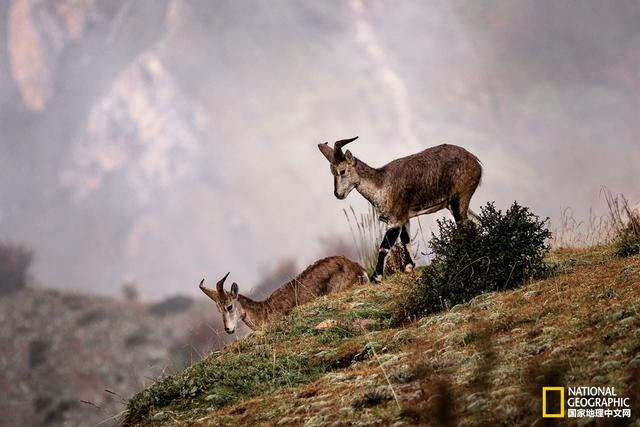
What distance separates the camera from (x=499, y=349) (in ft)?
27.3

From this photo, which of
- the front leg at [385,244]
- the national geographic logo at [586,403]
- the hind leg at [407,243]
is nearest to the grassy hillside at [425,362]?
the national geographic logo at [586,403]

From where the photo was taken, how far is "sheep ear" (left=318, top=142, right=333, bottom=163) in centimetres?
1723

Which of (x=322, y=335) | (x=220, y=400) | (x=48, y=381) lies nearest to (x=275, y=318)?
(x=322, y=335)

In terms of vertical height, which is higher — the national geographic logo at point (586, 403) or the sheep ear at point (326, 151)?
the sheep ear at point (326, 151)

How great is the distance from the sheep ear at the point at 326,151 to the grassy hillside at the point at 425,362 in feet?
13.3

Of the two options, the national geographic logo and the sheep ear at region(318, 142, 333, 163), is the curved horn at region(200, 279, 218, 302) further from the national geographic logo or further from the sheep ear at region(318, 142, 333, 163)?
the national geographic logo

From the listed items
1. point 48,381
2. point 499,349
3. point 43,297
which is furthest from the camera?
point 43,297

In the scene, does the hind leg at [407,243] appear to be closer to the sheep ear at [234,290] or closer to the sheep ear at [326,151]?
the sheep ear at [326,151]

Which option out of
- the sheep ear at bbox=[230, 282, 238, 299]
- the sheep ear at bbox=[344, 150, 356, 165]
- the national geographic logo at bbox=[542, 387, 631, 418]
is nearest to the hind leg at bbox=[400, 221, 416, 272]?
the sheep ear at bbox=[344, 150, 356, 165]

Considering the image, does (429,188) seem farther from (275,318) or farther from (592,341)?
(592,341)

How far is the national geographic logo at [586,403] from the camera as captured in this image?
5852 millimetres

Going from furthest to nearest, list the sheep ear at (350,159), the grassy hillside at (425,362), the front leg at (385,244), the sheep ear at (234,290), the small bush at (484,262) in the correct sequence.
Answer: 1. the sheep ear at (234,290)
2. the sheep ear at (350,159)
3. the front leg at (385,244)
4. the small bush at (484,262)
5. the grassy hillside at (425,362)

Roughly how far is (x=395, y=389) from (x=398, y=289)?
23.0 ft

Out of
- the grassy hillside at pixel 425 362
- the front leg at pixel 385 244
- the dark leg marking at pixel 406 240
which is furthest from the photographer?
the dark leg marking at pixel 406 240
